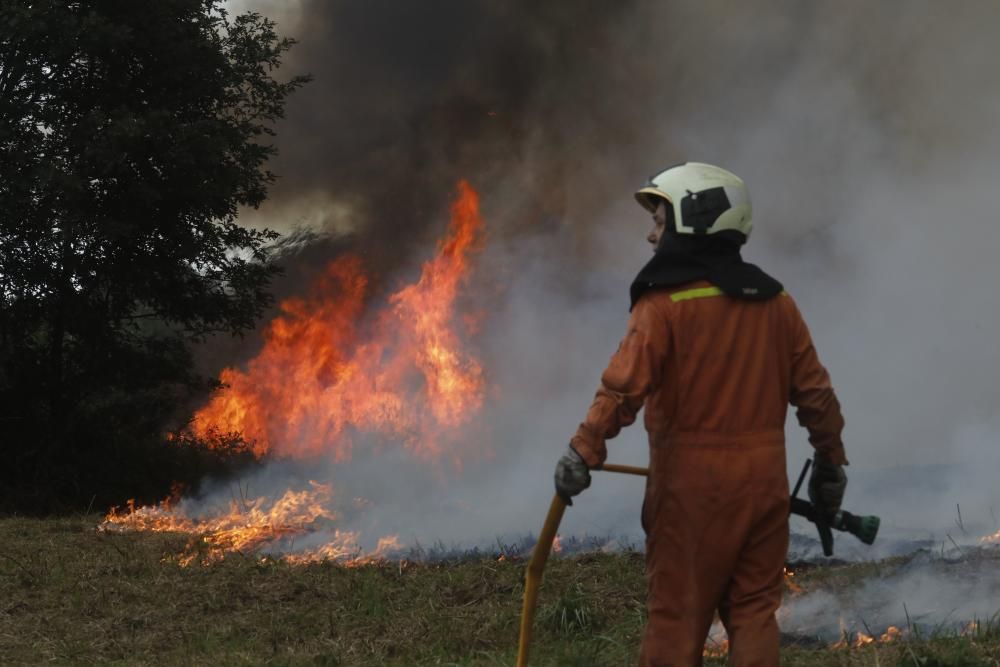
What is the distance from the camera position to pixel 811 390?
3355mm

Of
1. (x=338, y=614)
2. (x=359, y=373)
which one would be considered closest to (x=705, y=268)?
(x=338, y=614)

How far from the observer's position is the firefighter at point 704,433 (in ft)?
10.4

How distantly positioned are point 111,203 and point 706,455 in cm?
955

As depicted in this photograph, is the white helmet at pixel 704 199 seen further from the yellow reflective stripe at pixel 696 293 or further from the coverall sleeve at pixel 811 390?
the coverall sleeve at pixel 811 390

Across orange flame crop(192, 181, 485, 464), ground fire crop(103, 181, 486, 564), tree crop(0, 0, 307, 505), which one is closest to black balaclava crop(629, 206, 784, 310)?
ground fire crop(103, 181, 486, 564)

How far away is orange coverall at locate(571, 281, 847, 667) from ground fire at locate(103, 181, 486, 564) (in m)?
6.40

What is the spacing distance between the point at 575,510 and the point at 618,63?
253 inches

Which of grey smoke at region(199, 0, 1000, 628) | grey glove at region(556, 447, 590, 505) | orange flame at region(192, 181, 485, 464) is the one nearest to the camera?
grey glove at region(556, 447, 590, 505)

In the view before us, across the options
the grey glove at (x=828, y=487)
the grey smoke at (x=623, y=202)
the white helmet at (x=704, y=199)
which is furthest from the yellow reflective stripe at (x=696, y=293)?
the grey smoke at (x=623, y=202)

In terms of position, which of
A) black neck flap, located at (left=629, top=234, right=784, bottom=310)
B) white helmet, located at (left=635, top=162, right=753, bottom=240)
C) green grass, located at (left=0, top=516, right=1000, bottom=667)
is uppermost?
white helmet, located at (left=635, top=162, right=753, bottom=240)

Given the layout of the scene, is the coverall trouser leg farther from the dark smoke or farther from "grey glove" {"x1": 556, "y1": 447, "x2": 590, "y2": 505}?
the dark smoke

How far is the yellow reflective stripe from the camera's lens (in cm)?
323

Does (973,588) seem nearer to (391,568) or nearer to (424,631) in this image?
(424,631)

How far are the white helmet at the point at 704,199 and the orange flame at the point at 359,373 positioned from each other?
741cm
